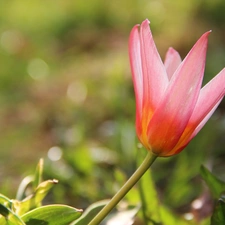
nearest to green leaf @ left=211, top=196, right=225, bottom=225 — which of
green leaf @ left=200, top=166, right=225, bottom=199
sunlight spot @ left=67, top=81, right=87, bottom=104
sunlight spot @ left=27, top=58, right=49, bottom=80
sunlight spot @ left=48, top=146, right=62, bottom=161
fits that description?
green leaf @ left=200, top=166, right=225, bottom=199

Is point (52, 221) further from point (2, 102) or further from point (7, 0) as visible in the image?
point (7, 0)

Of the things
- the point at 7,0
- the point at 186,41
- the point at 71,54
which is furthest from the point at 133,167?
the point at 7,0

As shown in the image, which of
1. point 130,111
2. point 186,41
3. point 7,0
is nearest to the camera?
point 130,111

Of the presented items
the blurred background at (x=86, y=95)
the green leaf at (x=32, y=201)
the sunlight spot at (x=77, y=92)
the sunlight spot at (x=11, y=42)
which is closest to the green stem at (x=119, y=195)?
the green leaf at (x=32, y=201)

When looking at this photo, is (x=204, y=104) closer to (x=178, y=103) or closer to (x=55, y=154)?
(x=178, y=103)

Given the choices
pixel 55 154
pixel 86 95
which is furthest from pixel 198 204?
pixel 86 95

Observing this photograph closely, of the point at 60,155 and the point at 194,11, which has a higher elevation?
the point at 194,11
